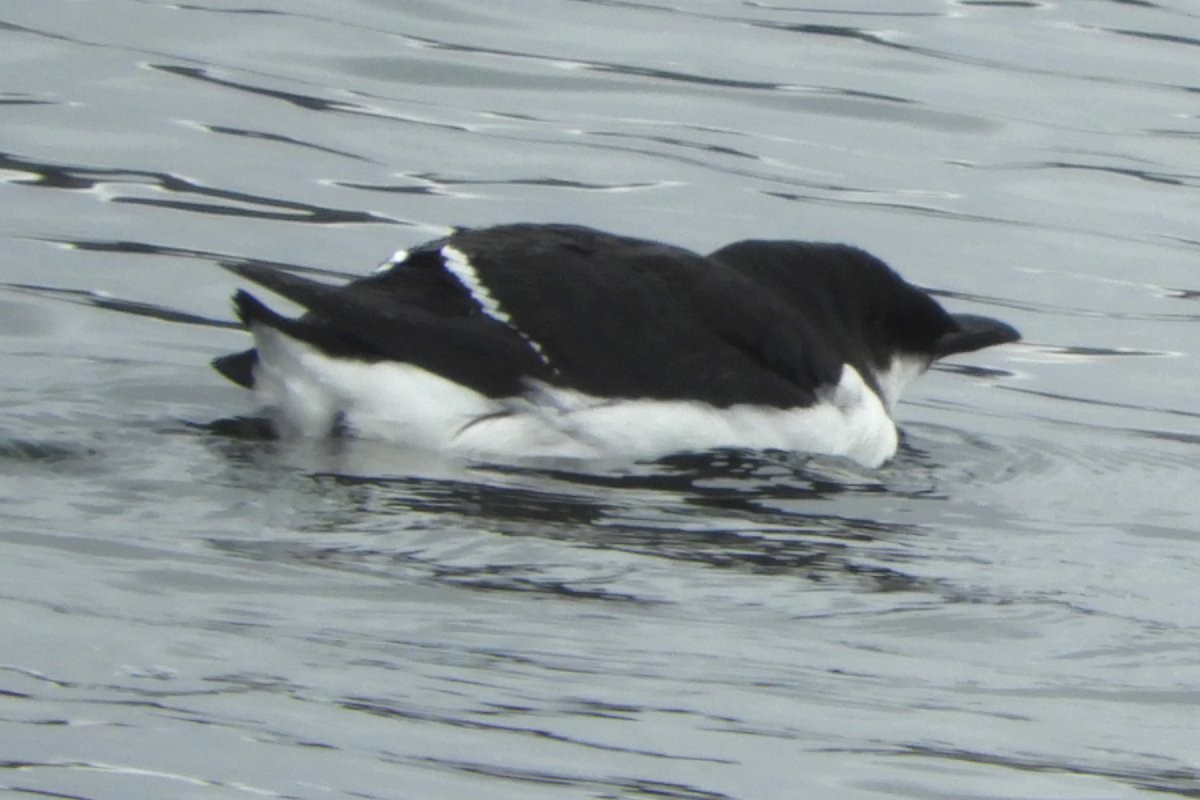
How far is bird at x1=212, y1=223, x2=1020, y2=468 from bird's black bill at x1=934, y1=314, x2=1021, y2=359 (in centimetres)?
74

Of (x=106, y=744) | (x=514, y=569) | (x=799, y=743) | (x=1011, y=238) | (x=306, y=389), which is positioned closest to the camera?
(x=106, y=744)

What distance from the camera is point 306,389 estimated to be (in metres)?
6.63

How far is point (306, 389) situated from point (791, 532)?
1196 mm

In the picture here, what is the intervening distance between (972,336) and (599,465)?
5.33 ft

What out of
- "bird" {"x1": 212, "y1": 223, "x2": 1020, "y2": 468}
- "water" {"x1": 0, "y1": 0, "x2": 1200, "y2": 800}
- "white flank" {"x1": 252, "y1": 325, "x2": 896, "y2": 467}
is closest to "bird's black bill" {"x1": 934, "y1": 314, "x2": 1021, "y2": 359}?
"water" {"x1": 0, "y1": 0, "x2": 1200, "y2": 800}

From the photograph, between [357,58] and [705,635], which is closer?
[705,635]

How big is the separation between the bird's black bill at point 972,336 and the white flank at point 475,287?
1661 mm

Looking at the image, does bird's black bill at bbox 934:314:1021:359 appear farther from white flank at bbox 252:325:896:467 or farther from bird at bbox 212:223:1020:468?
white flank at bbox 252:325:896:467

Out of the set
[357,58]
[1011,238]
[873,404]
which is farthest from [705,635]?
[357,58]

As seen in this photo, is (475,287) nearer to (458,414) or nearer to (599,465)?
(458,414)

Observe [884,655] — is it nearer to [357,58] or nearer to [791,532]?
[791,532]

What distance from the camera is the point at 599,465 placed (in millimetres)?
6715

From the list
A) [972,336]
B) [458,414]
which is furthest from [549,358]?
[972,336]

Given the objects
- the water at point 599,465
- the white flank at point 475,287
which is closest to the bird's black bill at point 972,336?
the water at point 599,465
